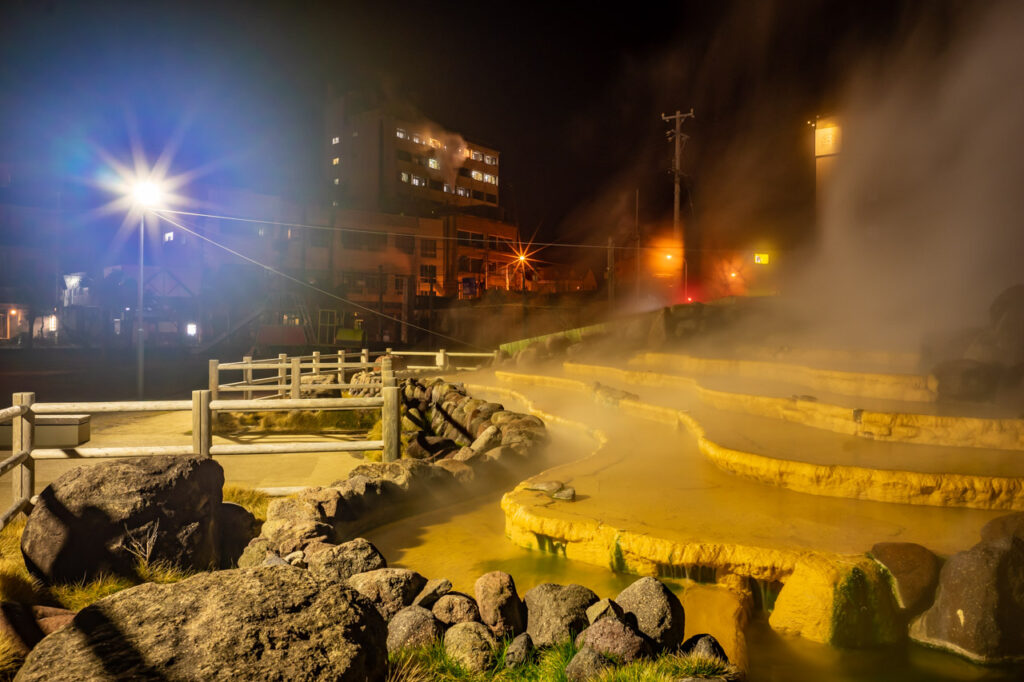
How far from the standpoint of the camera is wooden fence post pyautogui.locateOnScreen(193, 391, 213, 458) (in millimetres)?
5309

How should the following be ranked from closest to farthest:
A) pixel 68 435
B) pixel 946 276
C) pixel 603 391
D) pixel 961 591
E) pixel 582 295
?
pixel 961 591
pixel 68 435
pixel 603 391
pixel 946 276
pixel 582 295

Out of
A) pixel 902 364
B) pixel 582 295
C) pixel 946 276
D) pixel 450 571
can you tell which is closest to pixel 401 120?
pixel 582 295

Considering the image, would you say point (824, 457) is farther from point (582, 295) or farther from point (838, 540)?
point (582, 295)

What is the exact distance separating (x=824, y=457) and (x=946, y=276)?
1414 centimetres

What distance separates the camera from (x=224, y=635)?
211 cm

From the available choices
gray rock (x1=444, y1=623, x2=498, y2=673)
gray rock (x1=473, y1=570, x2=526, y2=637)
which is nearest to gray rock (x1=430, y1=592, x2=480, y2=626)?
gray rock (x1=473, y1=570, x2=526, y2=637)

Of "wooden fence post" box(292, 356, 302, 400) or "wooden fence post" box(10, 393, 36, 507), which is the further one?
"wooden fence post" box(292, 356, 302, 400)

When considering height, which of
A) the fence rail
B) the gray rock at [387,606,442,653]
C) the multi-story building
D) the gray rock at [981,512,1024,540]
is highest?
the multi-story building

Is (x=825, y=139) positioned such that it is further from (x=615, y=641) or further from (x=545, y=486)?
(x=615, y=641)

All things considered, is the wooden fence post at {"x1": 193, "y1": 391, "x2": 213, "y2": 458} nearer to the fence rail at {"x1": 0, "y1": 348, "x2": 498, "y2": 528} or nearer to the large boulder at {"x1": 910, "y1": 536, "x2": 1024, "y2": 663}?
the fence rail at {"x1": 0, "y1": 348, "x2": 498, "y2": 528}

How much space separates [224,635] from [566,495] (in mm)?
3475

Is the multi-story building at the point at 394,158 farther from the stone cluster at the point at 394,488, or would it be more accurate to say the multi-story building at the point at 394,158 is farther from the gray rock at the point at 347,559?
the gray rock at the point at 347,559

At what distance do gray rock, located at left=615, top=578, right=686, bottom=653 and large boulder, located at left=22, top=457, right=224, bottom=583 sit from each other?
299cm

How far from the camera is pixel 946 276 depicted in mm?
16078
